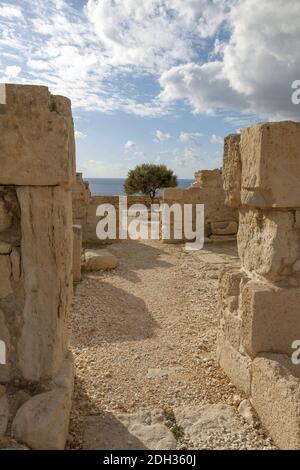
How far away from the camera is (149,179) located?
24.2 meters

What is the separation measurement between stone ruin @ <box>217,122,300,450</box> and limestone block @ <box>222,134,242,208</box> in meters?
0.10

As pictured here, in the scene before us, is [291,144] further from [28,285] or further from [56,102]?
[28,285]

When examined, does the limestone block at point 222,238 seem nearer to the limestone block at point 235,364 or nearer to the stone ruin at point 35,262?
the limestone block at point 235,364

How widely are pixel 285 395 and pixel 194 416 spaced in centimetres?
77

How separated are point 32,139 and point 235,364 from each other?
8.58ft

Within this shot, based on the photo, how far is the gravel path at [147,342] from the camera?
313cm

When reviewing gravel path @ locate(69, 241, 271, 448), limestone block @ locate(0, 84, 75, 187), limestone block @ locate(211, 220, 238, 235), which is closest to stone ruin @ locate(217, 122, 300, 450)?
gravel path @ locate(69, 241, 271, 448)

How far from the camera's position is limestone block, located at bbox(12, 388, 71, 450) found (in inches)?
88.2

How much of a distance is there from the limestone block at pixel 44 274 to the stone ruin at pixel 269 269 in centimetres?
160

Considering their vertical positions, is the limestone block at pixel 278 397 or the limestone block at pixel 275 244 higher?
the limestone block at pixel 275 244

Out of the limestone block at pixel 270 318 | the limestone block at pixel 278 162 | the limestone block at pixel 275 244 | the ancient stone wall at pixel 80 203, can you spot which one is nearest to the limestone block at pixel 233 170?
the limestone block at pixel 275 244

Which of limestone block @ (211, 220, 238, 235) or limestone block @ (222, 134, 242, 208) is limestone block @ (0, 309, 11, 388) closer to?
limestone block @ (222, 134, 242, 208)

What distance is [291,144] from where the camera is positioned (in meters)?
2.99

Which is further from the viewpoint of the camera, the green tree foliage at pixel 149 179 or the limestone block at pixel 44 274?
the green tree foliage at pixel 149 179
